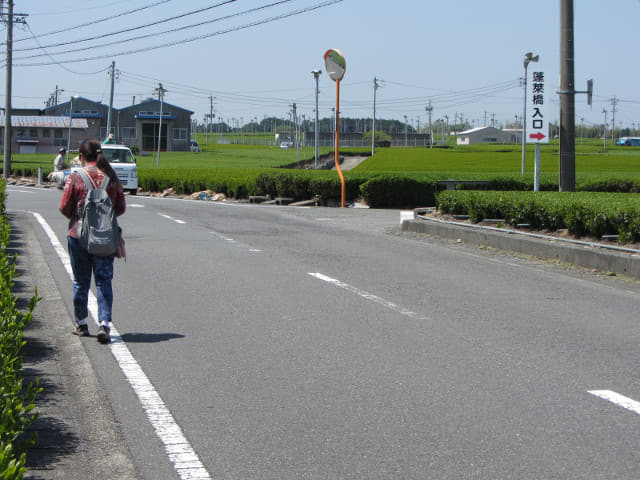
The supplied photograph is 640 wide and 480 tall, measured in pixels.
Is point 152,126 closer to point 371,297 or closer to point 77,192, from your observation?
point 371,297

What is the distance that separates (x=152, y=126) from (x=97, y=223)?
4641 inches

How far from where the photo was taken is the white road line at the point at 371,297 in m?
8.38

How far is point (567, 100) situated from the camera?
1686cm

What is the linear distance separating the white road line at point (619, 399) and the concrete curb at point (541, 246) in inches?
241

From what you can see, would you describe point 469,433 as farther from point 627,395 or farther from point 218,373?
point 218,373

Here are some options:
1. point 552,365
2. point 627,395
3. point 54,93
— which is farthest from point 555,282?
point 54,93

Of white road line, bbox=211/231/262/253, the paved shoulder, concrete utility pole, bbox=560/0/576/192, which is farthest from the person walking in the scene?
concrete utility pole, bbox=560/0/576/192

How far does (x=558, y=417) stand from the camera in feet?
16.3

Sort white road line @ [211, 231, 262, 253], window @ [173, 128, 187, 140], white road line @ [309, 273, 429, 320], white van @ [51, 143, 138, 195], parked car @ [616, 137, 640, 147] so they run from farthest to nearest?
parked car @ [616, 137, 640, 147] → window @ [173, 128, 187, 140] → white van @ [51, 143, 138, 195] → white road line @ [211, 231, 262, 253] → white road line @ [309, 273, 429, 320]

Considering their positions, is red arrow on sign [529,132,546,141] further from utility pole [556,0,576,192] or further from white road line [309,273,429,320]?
white road line [309,273,429,320]

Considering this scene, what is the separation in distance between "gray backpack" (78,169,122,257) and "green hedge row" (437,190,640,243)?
834 centimetres

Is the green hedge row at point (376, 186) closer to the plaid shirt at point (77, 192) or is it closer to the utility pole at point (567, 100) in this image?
the utility pole at point (567, 100)

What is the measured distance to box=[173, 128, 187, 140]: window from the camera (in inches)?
4845

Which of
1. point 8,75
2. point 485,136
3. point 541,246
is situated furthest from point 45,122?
point 485,136
